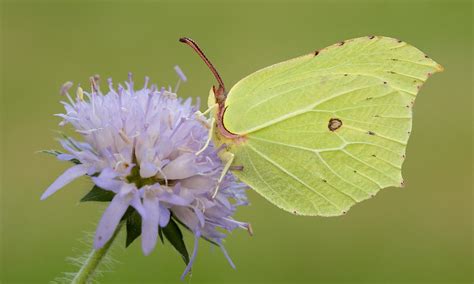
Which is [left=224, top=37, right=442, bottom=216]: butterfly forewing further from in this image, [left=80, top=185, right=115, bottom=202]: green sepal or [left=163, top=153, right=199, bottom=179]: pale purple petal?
[left=80, top=185, right=115, bottom=202]: green sepal

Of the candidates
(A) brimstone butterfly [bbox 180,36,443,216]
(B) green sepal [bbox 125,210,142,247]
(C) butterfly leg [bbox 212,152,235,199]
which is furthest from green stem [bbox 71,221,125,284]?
(A) brimstone butterfly [bbox 180,36,443,216]

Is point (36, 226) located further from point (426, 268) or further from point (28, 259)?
point (426, 268)

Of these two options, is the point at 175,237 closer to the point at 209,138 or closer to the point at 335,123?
the point at 209,138

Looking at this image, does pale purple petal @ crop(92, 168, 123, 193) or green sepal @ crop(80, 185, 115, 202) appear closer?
→ pale purple petal @ crop(92, 168, 123, 193)

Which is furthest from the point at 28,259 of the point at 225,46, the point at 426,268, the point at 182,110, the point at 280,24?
the point at 280,24

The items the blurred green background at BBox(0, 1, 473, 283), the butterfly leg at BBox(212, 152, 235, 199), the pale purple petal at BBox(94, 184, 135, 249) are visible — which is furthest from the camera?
the blurred green background at BBox(0, 1, 473, 283)
